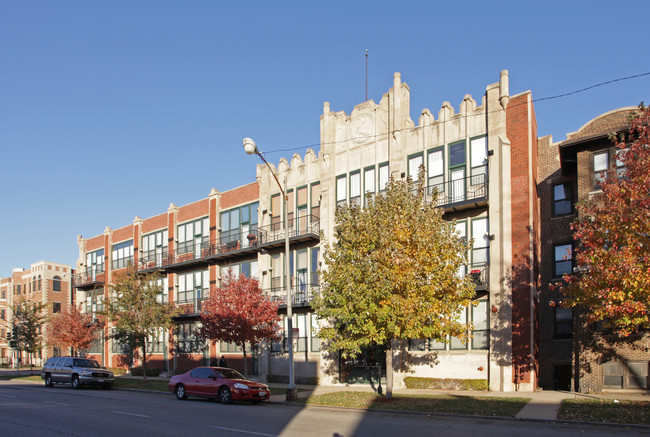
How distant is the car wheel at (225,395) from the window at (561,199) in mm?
17344

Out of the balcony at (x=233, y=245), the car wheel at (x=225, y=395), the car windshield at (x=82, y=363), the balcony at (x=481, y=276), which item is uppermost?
the balcony at (x=233, y=245)

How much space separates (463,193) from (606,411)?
1253cm

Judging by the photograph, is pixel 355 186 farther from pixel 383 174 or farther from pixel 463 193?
pixel 463 193

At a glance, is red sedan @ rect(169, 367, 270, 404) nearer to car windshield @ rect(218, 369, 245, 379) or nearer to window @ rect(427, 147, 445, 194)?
car windshield @ rect(218, 369, 245, 379)

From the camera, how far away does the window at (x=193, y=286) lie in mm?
41094

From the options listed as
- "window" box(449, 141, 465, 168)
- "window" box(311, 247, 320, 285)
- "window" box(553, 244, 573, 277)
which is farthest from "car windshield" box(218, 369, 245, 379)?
"window" box(553, 244, 573, 277)

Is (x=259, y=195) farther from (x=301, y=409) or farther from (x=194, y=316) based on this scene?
(x=301, y=409)

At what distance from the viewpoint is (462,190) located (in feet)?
88.7

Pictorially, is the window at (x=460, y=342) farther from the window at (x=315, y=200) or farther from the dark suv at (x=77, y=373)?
the dark suv at (x=77, y=373)

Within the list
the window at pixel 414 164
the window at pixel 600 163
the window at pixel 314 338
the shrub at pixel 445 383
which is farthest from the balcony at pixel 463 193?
the window at pixel 314 338

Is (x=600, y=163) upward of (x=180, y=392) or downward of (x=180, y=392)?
upward

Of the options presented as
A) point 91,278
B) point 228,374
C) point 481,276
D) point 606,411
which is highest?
point 481,276

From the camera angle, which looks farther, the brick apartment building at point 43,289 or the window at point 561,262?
the brick apartment building at point 43,289

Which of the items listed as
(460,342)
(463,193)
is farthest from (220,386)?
(463,193)
